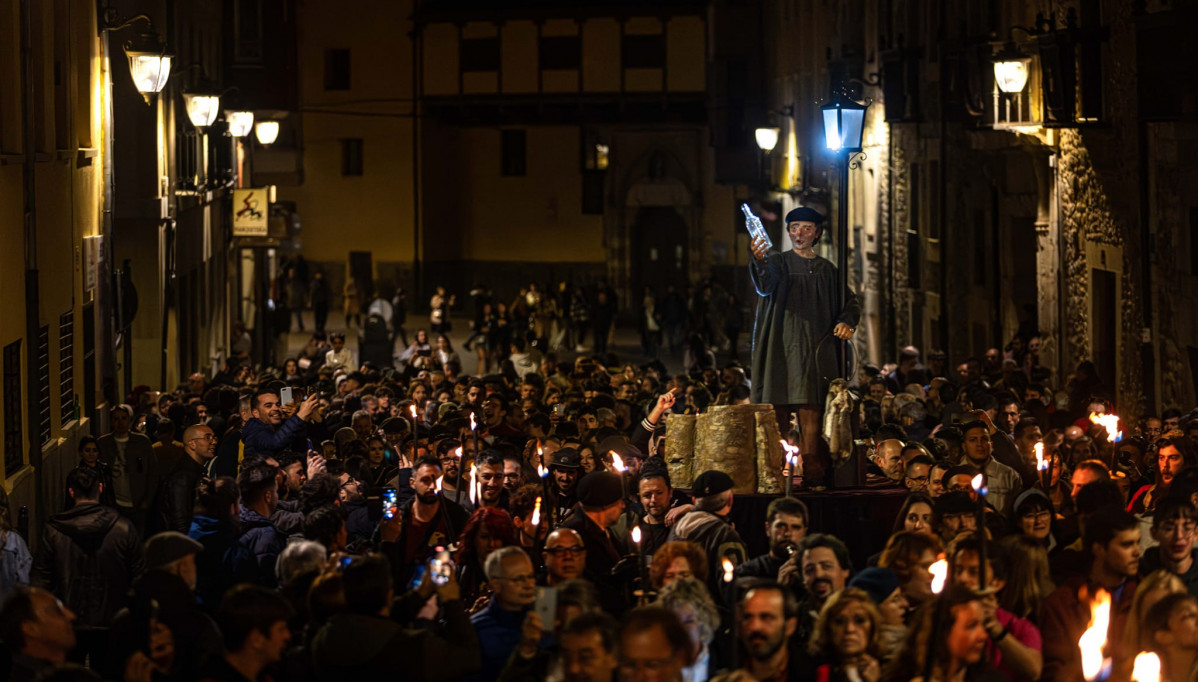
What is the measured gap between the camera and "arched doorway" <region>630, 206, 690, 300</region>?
55.9 metres

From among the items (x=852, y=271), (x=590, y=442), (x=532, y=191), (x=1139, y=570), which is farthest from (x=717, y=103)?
(x=1139, y=570)

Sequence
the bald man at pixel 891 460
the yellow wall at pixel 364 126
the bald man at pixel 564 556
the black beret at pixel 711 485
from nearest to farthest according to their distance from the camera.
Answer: the bald man at pixel 564 556 → the black beret at pixel 711 485 → the bald man at pixel 891 460 → the yellow wall at pixel 364 126

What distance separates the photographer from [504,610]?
8.05m

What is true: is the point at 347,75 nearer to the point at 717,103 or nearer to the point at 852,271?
the point at 717,103

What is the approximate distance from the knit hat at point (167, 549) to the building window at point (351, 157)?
155 ft

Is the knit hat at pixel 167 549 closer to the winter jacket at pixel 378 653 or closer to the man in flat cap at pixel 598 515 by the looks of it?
the winter jacket at pixel 378 653

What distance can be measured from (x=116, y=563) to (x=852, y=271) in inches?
1131

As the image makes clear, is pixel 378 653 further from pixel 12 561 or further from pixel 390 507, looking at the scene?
pixel 12 561

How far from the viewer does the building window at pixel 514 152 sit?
5622cm

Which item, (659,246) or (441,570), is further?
(659,246)

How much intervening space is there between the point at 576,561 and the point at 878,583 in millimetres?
1374

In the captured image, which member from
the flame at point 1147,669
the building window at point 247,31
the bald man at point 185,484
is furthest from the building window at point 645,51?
the flame at point 1147,669

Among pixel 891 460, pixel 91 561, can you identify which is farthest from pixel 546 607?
pixel 891 460

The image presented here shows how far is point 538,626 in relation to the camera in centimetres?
741
